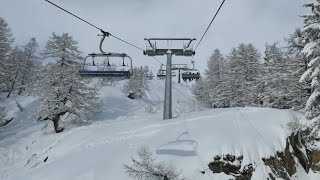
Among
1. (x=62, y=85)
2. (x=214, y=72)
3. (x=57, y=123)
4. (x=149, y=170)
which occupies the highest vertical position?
(x=214, y=72)

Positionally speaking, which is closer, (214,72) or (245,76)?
(245,76)

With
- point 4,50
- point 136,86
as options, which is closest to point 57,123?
point 4,50

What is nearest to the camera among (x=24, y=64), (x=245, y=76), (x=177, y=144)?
(x=177, y=144)

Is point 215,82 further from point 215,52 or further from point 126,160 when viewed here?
point 126,160

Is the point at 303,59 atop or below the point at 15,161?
atop

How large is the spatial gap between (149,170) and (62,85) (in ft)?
74.1

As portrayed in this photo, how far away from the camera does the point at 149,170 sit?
18484mm

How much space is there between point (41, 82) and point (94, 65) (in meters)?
19.3

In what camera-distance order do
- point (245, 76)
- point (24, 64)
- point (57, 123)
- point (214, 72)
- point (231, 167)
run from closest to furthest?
point (231, 167)
point (57, 123)
point (245, 76)
point (214, 72)
point (24, 64)

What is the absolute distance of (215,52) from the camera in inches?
2498

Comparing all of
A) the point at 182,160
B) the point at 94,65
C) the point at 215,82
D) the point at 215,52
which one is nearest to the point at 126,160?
the point at 182,160

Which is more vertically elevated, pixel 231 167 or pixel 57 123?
pixel 57 123

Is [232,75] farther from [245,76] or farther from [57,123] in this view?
[57,123]

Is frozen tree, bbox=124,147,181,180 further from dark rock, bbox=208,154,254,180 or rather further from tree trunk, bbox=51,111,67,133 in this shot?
tree trunk, bbox=51,111,67,133
